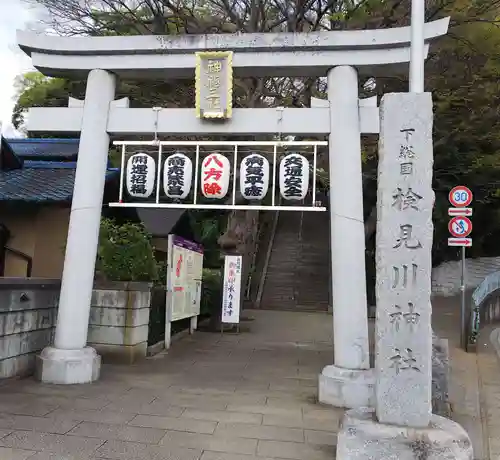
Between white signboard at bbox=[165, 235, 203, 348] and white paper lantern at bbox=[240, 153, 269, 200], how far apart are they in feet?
11.7

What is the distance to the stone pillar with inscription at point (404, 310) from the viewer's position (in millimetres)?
4434

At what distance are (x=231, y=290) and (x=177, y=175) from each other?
6328 mm

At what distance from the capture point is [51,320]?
8.64 m

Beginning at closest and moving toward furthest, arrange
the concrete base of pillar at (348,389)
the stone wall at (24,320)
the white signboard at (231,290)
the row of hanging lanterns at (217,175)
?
1. the concrete base of pillar at (348,389)
2. the stone wall at (24,320)
3. the row of hanging lanterns at (217,175)
4. the white signboard at (231,290)

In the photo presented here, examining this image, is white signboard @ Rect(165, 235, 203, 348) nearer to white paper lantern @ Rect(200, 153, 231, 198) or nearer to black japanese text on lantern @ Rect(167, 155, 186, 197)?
black japanese text on lantern @ Rect(167, 155, 186, 197)

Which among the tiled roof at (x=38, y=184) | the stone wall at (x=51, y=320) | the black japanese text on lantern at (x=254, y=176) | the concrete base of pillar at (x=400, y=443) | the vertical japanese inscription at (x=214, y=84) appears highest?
the vertical japanese inscription at (x=214, y=84)

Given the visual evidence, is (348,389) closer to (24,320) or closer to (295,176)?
(295,176)

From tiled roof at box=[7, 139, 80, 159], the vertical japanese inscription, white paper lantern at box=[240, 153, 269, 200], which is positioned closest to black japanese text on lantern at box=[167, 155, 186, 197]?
the vertical japanese inscription

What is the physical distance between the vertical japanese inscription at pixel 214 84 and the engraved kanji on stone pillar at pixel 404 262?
313 cm

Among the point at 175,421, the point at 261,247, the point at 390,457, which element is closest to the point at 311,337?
the point at 175,421

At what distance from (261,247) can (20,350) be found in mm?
19485

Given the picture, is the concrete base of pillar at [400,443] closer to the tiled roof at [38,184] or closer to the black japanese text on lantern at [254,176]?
the black japanese text on lantern at [254,176]

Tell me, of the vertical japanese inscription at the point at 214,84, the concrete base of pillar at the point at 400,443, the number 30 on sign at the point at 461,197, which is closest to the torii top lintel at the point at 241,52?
the vertical japanese inscription at the point at 214,84

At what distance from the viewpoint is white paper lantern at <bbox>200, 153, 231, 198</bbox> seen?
766cm
